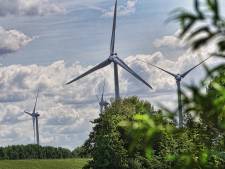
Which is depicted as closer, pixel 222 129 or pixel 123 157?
pixel 222 129

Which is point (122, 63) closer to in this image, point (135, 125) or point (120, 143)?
point (120, 143)

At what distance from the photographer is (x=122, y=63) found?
128625 millimetres

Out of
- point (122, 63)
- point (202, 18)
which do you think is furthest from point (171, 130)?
point (122, 63)

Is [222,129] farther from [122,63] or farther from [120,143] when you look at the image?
[122,63]

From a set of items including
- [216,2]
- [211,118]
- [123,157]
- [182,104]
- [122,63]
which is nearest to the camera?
[216,2]

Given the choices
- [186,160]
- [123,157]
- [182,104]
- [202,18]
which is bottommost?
[123,157]

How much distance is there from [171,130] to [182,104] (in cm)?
38

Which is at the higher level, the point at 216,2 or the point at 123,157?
the point at 216,2

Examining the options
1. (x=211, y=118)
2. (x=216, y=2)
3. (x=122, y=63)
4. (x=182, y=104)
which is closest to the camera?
(x=216, y=2)

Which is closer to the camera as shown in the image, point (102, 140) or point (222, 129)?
point (222, 129)

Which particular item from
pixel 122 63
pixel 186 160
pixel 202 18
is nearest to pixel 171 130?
pixel 186 160

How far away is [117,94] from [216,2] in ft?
421

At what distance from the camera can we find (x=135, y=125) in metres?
Answer: 6.99

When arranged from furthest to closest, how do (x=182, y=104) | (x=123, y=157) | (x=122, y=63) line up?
1. (x=122, y=63)
2. (x=123, y=157)
3. (x=182, y=104)
